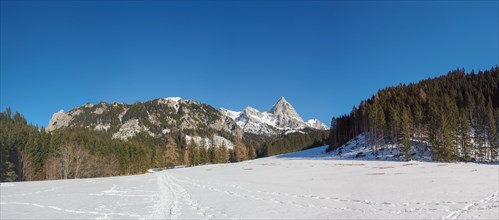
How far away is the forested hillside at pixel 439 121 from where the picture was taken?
78938 millimetres

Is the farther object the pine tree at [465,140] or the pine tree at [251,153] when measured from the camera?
the pine tree at [251,153]

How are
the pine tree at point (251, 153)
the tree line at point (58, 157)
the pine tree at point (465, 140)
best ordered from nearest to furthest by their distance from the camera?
the pine tree at point (465, 140)
the tree line at point (58, 157)
the pine tree at point (251, 153)

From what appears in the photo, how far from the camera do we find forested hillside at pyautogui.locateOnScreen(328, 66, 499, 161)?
78.9 m

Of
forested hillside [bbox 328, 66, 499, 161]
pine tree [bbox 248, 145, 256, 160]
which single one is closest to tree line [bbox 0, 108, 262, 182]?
pine tree [bbox 248, 145, 256, 160]

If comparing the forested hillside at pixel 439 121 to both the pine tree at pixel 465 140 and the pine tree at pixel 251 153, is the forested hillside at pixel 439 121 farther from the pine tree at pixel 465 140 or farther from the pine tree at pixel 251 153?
the pine tree at pixel 251 153

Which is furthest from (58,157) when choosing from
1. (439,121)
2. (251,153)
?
(439,121)

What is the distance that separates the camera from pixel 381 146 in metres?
99.7

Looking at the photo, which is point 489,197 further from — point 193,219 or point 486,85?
point 486,85

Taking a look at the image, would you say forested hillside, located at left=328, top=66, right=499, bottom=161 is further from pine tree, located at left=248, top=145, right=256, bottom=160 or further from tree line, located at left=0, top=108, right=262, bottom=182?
tree line, located at left=0, top=108, right=262, bottom=182

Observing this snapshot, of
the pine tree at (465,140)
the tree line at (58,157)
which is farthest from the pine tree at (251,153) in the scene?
the pine tree at (465,140)

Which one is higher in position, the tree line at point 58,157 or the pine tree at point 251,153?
the tree line at point 58,157

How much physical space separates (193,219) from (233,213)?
2.33m

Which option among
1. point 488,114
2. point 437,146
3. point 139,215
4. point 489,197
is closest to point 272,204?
point 139,215

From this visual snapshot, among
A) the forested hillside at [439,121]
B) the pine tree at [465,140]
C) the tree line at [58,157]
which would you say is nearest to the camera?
the pine tree at [465,140]
